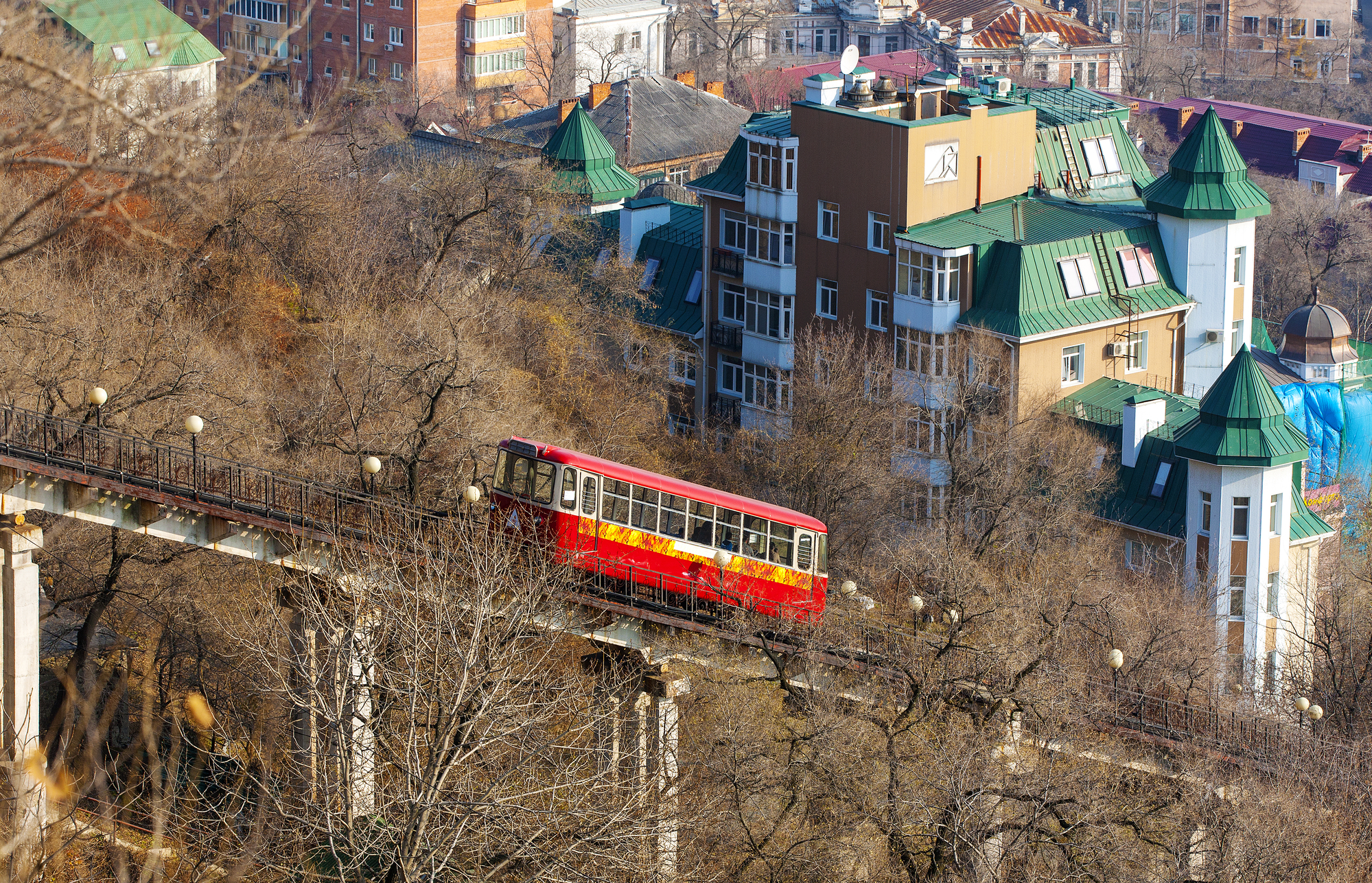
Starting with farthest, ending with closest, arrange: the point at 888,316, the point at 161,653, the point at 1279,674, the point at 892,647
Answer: the point at 888,316
the point at 1279,674
the point at 161,653
the point at 892,647

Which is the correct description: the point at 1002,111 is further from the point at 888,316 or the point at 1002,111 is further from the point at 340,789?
the point at 340,789

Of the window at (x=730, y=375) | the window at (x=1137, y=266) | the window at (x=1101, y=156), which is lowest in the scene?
the window at (x=730, y=375)

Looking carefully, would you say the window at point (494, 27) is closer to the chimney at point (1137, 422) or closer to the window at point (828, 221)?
the window at point (828, 221)

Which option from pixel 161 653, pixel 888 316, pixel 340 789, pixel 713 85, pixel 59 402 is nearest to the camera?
pixel 340 789

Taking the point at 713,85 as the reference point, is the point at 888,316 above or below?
below

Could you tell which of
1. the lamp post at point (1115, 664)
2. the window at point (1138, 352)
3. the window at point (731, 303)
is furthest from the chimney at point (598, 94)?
the lamp post at point (1115, 664)

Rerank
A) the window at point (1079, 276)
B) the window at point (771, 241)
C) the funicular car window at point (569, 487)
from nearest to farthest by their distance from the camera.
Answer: the funicular car window at point (569, 487) → the window at point (1079, 276) → the window at point (771, 241)

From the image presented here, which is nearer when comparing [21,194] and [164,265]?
[21,194]

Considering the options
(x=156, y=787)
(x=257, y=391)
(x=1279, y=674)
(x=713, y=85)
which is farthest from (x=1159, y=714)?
(x=713, y=85)
